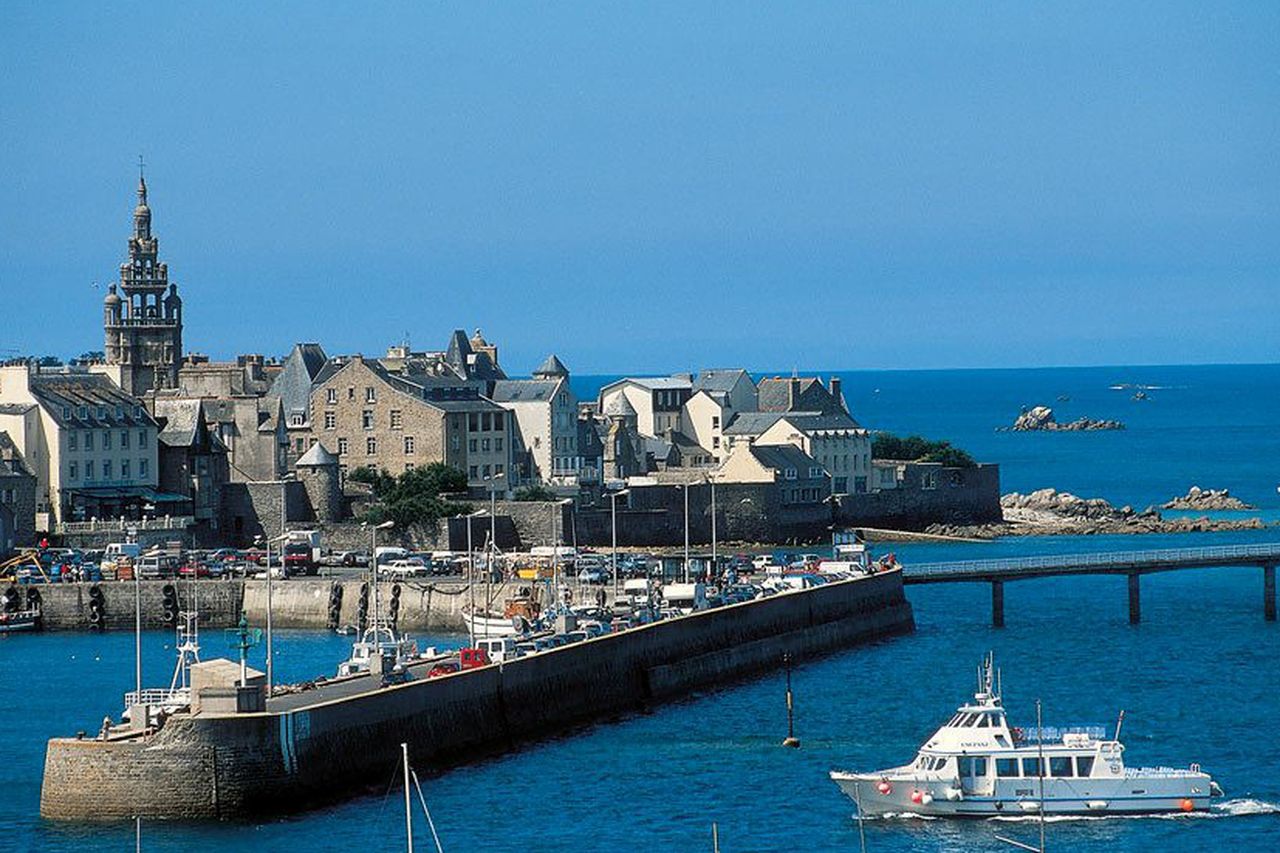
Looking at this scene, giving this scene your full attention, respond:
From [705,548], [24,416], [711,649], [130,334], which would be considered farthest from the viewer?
[130,334]

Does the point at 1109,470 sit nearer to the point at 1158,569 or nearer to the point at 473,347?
the point at 473,347

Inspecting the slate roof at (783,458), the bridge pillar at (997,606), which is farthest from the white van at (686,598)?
the slate roof at (783,458)

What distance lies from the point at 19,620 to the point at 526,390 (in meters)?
42.3

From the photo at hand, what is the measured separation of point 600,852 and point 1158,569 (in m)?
46.1


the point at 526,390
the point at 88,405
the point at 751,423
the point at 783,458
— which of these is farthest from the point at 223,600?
the point at 751,423

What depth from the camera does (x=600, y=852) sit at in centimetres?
5688

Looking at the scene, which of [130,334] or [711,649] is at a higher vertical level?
[130,334]

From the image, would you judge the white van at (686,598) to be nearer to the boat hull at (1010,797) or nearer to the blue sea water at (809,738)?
the blue sea water at (809,738)

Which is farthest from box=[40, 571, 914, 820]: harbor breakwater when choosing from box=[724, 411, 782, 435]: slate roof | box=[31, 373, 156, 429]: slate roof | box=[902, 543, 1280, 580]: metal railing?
box=[724, 411, 782, 435]: slate roof

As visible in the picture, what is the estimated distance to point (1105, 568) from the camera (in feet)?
325

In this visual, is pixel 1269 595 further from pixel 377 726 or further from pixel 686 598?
pixel 377 726

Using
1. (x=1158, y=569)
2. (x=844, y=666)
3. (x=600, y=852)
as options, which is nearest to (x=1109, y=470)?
(x=1158, y=569)

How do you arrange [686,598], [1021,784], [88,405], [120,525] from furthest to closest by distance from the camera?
[88,405]
[120,525]
[686,598]
[1021,784]

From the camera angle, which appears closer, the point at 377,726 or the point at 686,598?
the point at 377,726
